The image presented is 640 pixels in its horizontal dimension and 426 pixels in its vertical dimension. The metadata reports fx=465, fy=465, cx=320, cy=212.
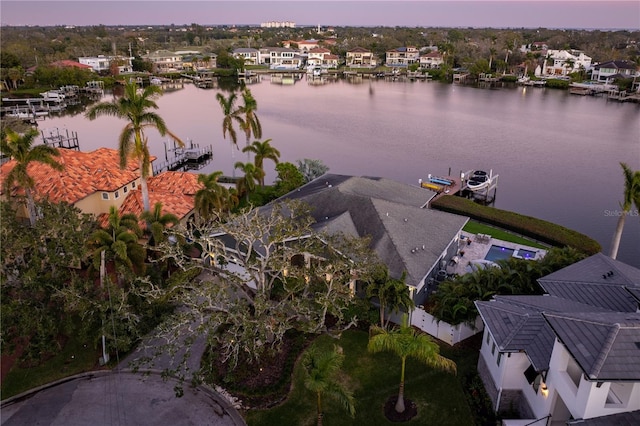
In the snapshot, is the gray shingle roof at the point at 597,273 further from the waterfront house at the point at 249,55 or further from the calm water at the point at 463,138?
the waterfront house at the point at 249,55

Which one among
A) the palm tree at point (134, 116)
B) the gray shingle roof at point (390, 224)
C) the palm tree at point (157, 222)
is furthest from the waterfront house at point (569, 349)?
the palm tree at point (134, 116)

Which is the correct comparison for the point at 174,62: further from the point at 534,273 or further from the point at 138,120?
the point at 534,273

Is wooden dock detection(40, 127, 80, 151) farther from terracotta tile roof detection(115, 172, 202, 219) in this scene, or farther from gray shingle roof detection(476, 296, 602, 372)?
gray shingle roof detection(476, 296, 602, 372)

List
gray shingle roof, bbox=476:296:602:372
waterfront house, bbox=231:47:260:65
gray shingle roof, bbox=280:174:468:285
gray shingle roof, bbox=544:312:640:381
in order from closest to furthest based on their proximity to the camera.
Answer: gray shingle roof, bbox=544:312:640:381 < gray shingle roof, bbox=476:296:602:372 < gray shingle roof, bbox=280:174:468:285 < waterfront house, bbox=231:47:260:65

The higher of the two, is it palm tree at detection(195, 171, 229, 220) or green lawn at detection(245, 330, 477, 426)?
palm tree at detection(195, 171, 229, 220)

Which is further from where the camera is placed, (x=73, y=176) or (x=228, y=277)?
(x=73, y=176)

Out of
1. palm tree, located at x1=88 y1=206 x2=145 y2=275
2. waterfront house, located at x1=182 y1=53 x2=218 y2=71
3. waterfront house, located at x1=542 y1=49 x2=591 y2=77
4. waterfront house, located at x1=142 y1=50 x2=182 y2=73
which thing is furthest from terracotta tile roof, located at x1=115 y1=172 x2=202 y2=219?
waterfront house, located at x1=542 y1=49 x2=591 y2=77

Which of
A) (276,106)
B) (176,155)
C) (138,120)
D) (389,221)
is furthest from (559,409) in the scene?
(276,106)
